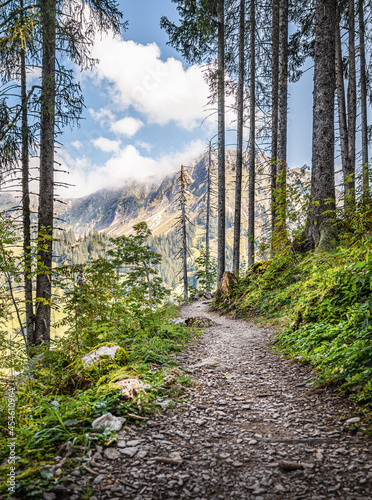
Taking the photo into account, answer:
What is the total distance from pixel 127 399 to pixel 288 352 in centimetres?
283

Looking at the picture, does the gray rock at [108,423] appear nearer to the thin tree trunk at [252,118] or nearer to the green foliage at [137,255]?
the thin tree trunk at [252,118]

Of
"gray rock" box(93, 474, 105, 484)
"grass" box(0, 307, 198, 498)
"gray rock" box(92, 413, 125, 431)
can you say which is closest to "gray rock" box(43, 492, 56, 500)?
"grass" box(0, 307, 198, 498)

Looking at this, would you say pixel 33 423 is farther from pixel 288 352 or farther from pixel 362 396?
pixel 288 352

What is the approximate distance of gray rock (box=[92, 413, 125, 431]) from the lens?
7.72ft

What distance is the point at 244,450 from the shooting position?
2170mm

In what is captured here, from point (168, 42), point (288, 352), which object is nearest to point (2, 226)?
point (288, 352)

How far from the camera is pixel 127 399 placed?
282cm

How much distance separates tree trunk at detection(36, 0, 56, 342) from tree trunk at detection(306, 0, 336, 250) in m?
7.30

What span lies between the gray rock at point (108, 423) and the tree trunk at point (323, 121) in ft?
19.7

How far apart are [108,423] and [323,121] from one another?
8055mm

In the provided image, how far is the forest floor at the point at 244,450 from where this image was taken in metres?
1.71

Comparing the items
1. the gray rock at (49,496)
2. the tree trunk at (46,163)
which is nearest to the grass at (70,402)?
the gray rock at (49,496)

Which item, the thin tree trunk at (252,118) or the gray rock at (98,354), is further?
the thin tree trunk at (252,118)

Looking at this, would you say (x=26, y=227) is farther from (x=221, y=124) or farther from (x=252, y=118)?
(x=252, y=118)
